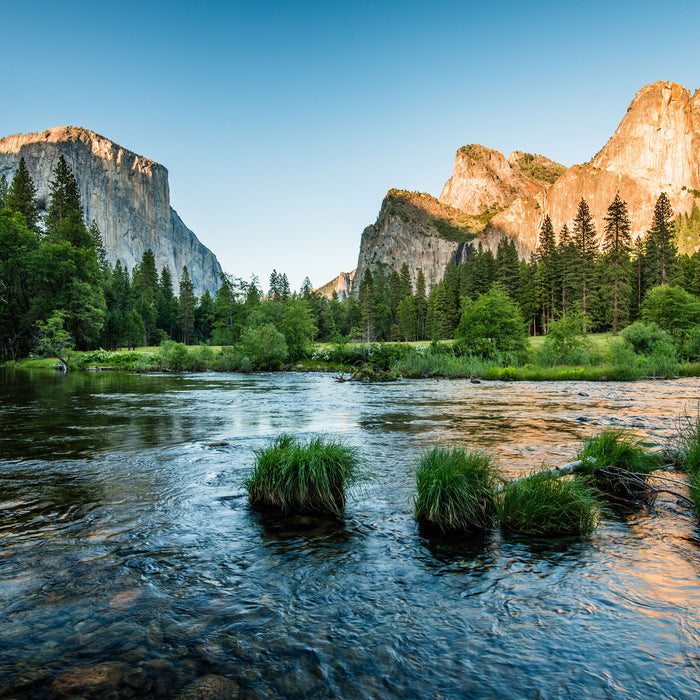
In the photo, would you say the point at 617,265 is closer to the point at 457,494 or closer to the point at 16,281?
the point at 457,494

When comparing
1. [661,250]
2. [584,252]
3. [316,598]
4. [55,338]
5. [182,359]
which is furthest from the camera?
[584,252]

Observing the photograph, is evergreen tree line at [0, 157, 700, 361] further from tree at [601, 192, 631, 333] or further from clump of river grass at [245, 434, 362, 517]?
clump of river grass at [245, 434, 362, 517]

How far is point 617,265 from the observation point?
2598 inches

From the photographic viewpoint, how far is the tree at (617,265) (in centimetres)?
6412

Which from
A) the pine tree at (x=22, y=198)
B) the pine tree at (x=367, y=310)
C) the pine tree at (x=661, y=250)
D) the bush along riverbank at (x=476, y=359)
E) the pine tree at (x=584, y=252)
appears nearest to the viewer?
the bush along riverbank at (x=476, y=359)

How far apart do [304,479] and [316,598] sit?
214cm

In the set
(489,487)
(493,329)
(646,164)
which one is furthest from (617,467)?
(646,164)

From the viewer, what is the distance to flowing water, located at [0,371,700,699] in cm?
304

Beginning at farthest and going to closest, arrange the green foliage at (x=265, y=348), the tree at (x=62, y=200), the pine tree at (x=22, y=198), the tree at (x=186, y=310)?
the tree at (x=186, y=310) → the tree at (x=62, y=200) → the pine tree at (x=22, y=198) → the green foliage at (x=265, y=348)

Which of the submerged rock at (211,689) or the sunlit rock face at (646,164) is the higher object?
the sunlit rock face at (646,164)

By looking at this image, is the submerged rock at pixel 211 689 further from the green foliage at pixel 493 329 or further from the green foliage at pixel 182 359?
the green foliage at pixel 182 359

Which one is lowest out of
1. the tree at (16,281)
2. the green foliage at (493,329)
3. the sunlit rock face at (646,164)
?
the green foliage at (493,329)

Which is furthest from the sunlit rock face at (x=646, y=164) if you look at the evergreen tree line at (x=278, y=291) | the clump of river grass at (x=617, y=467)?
the clump of river grass at (x=617, y=467)

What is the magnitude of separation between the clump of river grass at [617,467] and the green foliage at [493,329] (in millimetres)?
30349
